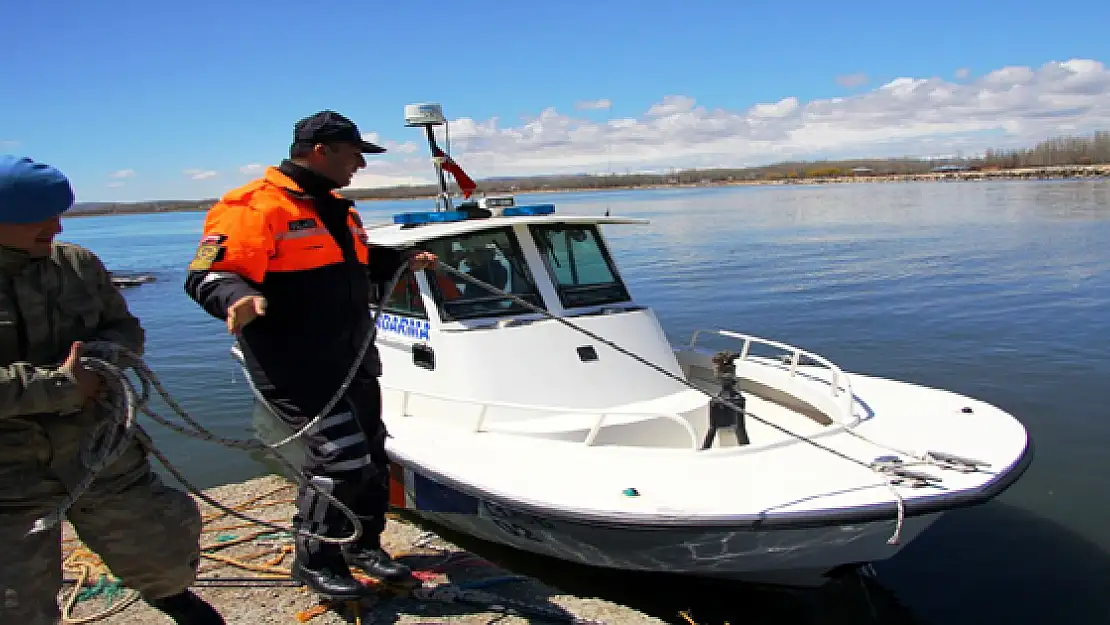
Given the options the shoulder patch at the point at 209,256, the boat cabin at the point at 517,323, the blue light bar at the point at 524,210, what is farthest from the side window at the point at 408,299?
the shoulder patch at the point at 209,256

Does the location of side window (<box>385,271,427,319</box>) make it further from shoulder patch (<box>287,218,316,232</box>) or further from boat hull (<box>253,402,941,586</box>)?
shoulder patch (<box>287,218,316,232</box>)

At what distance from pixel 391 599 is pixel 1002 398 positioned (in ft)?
24.3

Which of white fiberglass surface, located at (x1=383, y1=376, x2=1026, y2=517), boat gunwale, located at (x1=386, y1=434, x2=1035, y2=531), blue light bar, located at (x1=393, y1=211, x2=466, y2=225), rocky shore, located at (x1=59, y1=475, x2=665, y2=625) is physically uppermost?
blue light bar, located at (x1=393, y1=211, x2=466, y2=225)

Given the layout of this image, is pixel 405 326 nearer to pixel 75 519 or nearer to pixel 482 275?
pixel 482 275

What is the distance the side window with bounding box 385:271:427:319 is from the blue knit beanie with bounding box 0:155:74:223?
2919 millimetres

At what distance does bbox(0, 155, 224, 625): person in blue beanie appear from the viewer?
2.24m

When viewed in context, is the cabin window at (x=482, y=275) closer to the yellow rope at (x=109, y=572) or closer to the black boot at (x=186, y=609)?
the yellow rope at (x=109, y=572)

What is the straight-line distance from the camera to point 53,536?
2357 millimetres

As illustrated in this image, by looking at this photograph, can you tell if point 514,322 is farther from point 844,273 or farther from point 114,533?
point 844,273

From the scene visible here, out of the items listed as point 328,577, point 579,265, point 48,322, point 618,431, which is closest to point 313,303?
point 48,322

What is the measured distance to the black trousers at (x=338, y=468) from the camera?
329 cm

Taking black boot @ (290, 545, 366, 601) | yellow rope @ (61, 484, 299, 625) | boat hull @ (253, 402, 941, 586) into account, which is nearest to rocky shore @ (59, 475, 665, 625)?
yellow rope @ (61, 484, 299, 625)

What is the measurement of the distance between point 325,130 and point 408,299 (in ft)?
7.69

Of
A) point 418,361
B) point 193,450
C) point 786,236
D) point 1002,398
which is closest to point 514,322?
point 418,361
